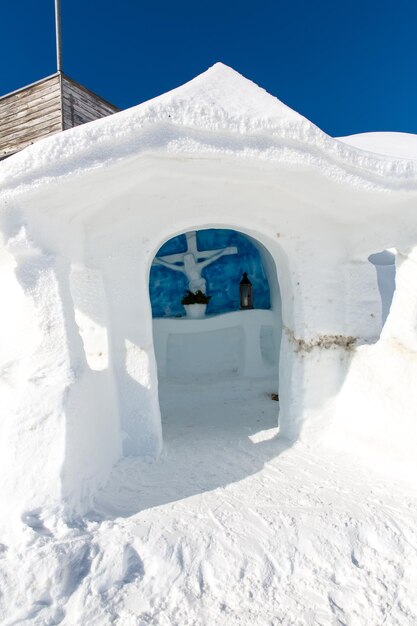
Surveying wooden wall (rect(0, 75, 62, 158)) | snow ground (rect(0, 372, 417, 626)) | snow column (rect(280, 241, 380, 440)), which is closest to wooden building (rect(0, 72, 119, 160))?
wooden wall (rect(0, 75, 62, 158))

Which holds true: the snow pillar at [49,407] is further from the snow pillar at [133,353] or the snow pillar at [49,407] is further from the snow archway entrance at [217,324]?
the snow archway entrance at [217,324]

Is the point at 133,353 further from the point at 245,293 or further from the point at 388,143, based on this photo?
the point at 388,143

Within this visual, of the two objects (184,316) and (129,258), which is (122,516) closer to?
(129,258)

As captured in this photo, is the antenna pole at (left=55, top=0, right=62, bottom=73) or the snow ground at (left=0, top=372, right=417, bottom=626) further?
the antenna pole at (left=55, top=0, right=62, bottom=73)

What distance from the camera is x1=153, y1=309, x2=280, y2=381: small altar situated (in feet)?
23.4

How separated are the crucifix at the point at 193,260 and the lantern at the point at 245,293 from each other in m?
0.69

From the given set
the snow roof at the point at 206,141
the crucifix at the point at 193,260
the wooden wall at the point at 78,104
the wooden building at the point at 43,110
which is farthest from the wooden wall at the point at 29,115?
the snow roof at the point at 206,141

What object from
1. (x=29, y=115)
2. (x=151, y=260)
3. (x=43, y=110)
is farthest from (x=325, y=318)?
(x=29, y=115)

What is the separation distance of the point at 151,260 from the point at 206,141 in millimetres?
1180

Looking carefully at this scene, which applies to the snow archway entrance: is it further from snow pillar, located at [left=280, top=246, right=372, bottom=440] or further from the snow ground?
the snow ground

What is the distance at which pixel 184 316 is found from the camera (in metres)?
7.69

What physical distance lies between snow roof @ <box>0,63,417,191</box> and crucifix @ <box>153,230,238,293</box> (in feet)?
15.7

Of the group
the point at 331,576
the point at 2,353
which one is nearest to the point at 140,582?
the point at 331,576

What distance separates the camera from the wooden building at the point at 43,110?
20.8 feet
